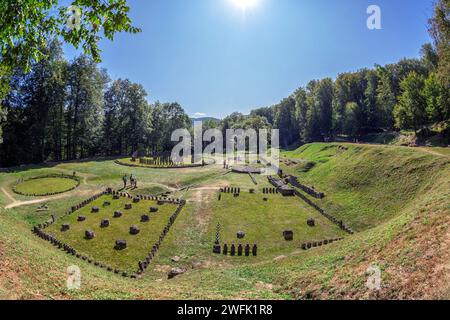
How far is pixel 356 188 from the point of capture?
4025cm

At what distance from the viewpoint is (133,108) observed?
8938cm

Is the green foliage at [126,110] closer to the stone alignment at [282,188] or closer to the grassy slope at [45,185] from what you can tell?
the grassy slope at [45,185]

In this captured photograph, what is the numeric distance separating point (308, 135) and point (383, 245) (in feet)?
310

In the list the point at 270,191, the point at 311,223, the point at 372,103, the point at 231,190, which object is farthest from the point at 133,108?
the point at 372,103

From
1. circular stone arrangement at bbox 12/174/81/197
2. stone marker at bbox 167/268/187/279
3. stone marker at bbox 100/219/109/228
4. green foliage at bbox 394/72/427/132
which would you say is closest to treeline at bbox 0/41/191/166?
circular stone arrangement at bbox 12/174/81/197

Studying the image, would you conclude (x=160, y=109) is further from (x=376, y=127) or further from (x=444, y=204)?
(x=444, y=204)

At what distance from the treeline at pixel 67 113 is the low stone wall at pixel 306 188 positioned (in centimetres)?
5331

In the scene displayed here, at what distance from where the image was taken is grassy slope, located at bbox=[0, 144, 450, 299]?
42.1 feet

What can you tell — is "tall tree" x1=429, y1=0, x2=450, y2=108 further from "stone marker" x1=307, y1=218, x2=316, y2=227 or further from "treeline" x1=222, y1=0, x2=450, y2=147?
"stone marker" x1=307, y1=218, x2=316, y2=227

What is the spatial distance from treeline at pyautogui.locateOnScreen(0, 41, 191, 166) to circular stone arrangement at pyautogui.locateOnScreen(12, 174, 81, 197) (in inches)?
877

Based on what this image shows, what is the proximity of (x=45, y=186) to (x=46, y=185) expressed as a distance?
0.50 metres

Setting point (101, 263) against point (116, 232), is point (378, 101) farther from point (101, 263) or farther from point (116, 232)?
point (101, 263)

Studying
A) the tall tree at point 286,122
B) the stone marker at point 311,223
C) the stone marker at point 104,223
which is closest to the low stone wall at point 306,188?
the stone marker at point 311,223

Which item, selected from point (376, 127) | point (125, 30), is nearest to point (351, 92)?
point (376, 127)
